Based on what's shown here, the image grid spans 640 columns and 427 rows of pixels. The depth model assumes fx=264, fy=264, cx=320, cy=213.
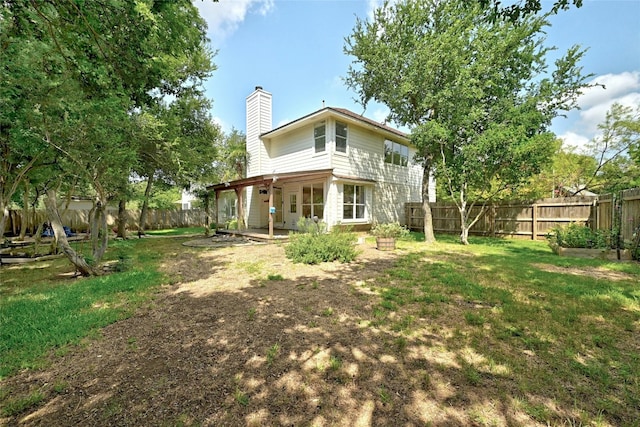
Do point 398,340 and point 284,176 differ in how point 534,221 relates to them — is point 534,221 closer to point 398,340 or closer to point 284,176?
point 284,176

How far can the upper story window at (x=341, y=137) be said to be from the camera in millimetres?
12383

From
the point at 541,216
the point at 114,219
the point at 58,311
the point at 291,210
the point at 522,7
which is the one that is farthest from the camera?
the point at 114,219

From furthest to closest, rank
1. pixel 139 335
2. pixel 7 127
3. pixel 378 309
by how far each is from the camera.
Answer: pixel 7 127, pixel 378 309, pixel 139 335

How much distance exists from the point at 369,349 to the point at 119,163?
21.6 feet

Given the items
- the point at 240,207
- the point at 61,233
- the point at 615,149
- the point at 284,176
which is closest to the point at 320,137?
the point at 284,176

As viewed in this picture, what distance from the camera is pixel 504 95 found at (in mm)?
10648

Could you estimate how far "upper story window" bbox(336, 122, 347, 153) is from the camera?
40.6 ft

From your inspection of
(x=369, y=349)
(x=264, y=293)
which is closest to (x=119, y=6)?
(x=264, y=293)

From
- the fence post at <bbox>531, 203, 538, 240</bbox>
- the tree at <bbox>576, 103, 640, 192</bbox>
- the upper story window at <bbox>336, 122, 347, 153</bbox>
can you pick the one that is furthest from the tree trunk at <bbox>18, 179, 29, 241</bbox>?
the tree at <bbox>576, 103, 640, 192</bbox>

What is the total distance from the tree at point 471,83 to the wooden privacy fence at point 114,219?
16124mm

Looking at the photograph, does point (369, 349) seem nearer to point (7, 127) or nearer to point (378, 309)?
point (378, 309)

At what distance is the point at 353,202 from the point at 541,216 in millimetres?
8229

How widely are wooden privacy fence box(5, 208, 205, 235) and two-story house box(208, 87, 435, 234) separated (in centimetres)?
889

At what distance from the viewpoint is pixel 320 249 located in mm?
7227
